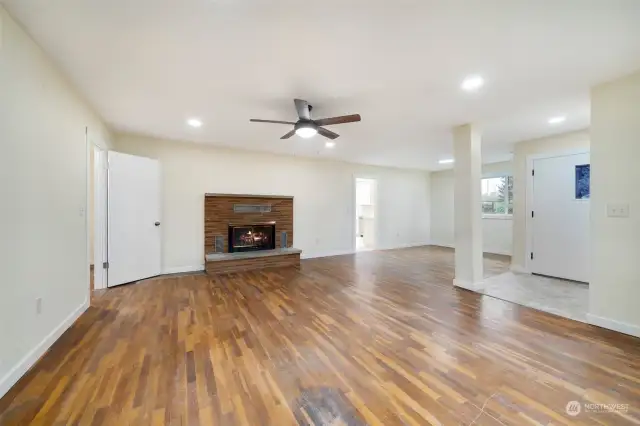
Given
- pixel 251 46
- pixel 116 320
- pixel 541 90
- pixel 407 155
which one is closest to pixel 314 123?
pixel 251 46

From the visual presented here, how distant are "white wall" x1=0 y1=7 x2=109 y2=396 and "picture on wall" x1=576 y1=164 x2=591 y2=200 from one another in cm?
670

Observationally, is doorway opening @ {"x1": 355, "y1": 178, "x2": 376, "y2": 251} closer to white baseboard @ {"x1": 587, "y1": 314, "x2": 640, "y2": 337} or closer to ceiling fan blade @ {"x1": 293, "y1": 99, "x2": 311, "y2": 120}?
ceiling fan blade @ {"x1": 293, "y1": 99, "x2": 311, "y2": 120}

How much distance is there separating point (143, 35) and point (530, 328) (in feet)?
13.8

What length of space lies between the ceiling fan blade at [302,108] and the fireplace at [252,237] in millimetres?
3195

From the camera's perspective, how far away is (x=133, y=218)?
4.23 meters

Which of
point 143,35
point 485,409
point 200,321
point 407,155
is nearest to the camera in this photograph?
point 485,409

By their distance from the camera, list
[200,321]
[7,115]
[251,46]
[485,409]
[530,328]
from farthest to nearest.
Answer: [200,321]
[530,328]
[251,46]
[7,115]
[485,409]

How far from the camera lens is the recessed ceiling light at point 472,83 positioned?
2.57 m

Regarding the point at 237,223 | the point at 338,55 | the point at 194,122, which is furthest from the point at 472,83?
the point at 237,223

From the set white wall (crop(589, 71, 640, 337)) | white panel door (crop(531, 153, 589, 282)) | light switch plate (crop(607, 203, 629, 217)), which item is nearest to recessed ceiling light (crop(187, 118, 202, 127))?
white wall (crop(589, 71, 640, 337))

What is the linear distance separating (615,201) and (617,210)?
9cm

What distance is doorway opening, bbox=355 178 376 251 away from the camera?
7.83 m

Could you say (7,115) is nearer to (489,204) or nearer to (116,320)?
(116,320)

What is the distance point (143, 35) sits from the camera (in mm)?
1955
